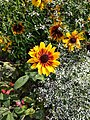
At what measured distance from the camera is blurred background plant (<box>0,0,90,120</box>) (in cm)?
284

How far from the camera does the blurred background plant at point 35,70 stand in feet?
9.33

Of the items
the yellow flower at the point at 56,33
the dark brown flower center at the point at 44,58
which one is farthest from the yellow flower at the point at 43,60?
the yellow flower at the point at 56,33

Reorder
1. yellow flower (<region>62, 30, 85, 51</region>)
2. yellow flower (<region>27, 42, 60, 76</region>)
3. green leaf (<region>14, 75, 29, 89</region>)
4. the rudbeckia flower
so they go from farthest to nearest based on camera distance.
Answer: the rudbeckia flower < yellow flower (<region>62, 30, 85, 51</region>) < green leaf (<region>14, 75, 29, 89</region>) < yellow flower (<region>27, 42, 60, 76</region>)

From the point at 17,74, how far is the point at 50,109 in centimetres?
43

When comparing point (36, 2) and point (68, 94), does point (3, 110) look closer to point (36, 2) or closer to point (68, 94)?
point (68, 94)

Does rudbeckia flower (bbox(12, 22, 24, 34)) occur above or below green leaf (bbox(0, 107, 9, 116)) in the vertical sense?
above

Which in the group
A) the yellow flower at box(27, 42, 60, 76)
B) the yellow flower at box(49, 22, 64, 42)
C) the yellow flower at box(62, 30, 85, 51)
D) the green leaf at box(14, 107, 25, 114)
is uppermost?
the yellow flower at box(49, 22, 64, 42)

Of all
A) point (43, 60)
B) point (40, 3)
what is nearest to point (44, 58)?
point (43, 60)

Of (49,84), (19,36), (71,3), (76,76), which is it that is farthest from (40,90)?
(71,3)

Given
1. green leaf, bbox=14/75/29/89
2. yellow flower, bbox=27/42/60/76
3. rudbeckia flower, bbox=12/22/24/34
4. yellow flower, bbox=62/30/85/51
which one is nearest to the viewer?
yellow flower, bbox=27/42/60/76

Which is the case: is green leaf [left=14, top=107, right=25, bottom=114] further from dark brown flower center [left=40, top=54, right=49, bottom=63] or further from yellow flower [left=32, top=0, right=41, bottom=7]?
yellow flower [left=32, top=0, right=41, bottom=7]

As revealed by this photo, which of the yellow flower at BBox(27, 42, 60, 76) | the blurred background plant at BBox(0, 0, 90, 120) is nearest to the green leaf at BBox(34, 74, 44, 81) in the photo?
the blurred background plant at BBox(0, 0, 90, 120)

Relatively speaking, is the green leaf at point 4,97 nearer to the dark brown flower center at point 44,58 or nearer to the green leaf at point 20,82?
the green leaf at point 20,82

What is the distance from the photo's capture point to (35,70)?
2996 mm
